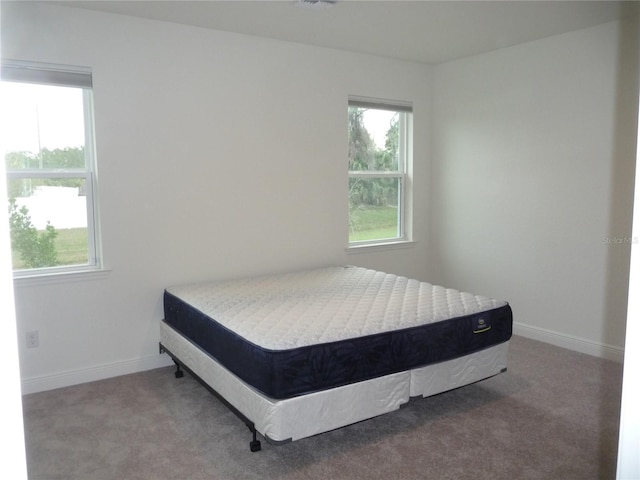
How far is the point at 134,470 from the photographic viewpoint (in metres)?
2.39

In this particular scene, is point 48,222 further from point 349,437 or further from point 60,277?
point 349,437

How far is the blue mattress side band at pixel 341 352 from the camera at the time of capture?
2.36 metres

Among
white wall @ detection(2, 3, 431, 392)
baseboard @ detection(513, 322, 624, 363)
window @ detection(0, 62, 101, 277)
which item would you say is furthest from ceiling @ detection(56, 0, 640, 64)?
baseboard @ detection(513, 322, 624, 363)

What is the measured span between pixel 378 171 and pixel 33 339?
316cm

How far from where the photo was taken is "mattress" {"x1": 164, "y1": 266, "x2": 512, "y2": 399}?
7.89 ft

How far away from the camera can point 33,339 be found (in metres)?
3.24

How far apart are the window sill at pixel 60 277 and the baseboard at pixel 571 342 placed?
3.35 meters

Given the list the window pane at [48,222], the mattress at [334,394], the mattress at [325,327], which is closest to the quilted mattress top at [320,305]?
the mattress at [325,327]

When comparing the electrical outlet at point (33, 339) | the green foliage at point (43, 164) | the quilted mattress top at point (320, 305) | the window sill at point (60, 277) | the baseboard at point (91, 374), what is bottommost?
the baseboard at point (91, 374)

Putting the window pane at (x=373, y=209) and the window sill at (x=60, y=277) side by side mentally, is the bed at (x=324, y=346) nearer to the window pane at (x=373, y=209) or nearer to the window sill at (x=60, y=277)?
the window sill at (x=60, y=277)

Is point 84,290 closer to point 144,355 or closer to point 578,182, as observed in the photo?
point 144,355

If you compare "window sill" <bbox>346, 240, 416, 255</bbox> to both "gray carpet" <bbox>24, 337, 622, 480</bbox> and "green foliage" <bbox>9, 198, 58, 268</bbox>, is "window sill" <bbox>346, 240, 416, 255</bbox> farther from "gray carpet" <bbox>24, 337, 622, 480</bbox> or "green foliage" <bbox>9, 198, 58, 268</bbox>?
"green foliage" <bbox>9, 198, 58, 268</bbox>

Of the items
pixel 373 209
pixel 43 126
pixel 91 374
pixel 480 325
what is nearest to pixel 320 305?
pixel 480 325

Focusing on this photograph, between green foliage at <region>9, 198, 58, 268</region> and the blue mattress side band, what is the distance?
1017mm
